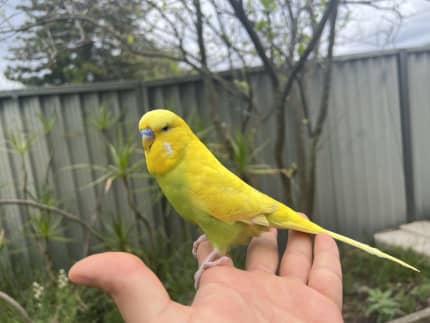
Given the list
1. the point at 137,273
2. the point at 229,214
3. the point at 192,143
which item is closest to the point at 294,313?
the point at 229,214

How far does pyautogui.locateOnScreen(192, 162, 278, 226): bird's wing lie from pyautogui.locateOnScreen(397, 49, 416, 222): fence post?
3438 mm

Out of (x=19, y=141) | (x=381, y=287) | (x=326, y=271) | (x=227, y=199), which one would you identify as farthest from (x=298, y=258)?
(x=19, y=141)

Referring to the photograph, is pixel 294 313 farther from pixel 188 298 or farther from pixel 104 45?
pixel 104 45

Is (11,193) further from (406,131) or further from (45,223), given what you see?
(406,131)

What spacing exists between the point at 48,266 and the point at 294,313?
2366mm

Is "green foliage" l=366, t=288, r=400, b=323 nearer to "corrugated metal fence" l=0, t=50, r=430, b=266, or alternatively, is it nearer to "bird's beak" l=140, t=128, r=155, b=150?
"corrugated metal fence" l=0, t=50, r=430, b=266

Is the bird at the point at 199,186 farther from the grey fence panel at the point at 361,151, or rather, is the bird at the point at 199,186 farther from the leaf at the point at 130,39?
the grey fence panel at the point at 361,151

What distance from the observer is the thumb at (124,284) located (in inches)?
41.1

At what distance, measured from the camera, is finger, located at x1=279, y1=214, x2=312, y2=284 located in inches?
62.5

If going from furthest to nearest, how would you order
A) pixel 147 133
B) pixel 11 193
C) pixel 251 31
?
1. pixel 11 193
2. pixel 251 31
3. pixel 147 133

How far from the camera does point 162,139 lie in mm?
1271

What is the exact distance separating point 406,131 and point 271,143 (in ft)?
5.77

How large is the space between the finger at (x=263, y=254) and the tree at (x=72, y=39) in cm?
183

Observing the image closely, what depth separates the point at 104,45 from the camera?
3350 mm
